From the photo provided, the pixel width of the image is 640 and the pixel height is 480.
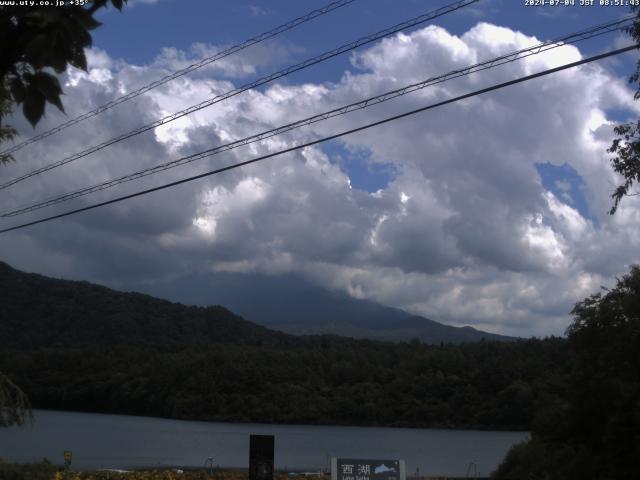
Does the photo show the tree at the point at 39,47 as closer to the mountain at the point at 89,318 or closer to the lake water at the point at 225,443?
the lake water at the point at 225,443

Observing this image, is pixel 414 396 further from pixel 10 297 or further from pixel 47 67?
pixel 47 67

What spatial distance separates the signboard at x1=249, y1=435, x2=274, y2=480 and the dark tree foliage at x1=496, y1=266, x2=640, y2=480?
24.9 feet

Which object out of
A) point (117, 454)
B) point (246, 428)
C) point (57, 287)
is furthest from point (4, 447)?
point (57, 287)

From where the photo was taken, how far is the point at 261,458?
48.5ft

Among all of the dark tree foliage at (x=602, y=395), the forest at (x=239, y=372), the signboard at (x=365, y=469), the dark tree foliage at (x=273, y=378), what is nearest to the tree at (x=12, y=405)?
the signboard at (x=365, y=469)

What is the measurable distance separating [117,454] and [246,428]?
27423 mm

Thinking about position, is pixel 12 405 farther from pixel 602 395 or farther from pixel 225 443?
pixel 225 443

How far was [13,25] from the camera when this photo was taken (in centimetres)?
→ 407

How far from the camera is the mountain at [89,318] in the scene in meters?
105

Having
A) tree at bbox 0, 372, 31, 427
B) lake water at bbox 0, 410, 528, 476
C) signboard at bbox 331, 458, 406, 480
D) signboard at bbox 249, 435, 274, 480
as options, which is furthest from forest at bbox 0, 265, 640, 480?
tree at bbox 0, 372, 31, 427

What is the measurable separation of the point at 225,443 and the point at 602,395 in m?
48.1

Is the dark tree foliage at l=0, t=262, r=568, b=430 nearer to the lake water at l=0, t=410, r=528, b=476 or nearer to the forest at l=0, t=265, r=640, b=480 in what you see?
the forest at l=0, t=265, r=640, b=480

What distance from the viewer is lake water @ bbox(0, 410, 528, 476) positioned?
164 feet

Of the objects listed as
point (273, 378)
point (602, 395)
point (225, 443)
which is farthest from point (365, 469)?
point (273, 378)
